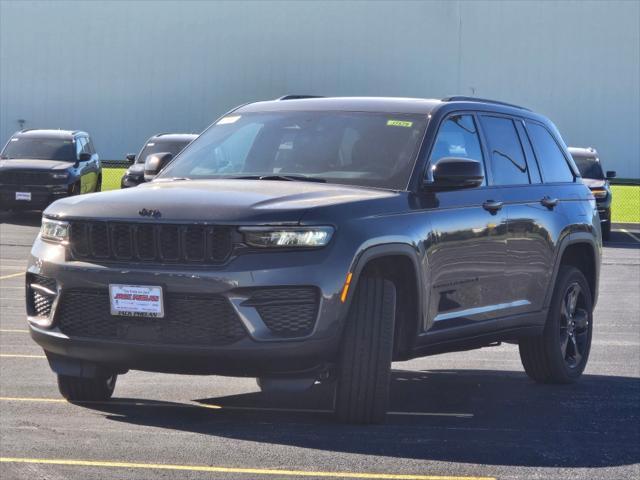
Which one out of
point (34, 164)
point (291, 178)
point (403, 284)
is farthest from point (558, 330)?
point (34, 164)

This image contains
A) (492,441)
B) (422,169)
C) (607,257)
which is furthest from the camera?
(607,257)

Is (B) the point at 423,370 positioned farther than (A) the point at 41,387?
Yes

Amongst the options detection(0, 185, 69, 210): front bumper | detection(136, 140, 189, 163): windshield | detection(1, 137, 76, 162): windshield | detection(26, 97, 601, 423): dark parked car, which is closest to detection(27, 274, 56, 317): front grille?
detection(26, 97, 601, 423): dark parked car

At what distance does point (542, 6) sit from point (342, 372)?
175ft

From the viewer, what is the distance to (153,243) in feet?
23.3

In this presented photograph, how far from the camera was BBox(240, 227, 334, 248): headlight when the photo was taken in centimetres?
701

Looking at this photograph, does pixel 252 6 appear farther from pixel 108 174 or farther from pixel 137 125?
pixel 108 174

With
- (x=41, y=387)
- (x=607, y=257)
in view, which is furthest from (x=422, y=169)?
(x=607, y=257)

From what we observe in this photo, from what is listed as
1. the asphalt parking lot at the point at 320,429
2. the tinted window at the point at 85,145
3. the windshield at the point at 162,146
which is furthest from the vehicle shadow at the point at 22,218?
the asphalt parking lot at the point at 320,429

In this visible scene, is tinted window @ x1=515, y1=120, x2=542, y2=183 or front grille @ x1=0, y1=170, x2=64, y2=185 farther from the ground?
tinted window @ x1=515, y1=120, x2=542, y2=183

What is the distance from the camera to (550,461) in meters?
6.93

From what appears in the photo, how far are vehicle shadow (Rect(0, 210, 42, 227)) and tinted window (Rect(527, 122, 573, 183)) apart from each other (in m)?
19.4

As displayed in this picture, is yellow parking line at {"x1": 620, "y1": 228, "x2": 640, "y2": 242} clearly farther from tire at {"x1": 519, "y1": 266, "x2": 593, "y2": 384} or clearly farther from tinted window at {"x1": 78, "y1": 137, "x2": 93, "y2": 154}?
tire at {"x1": 519, "y1": 266, "x2": 593, "y2": 384}

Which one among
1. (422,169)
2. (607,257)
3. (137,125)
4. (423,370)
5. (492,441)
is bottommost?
(137,125)
